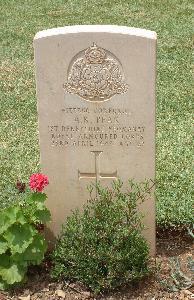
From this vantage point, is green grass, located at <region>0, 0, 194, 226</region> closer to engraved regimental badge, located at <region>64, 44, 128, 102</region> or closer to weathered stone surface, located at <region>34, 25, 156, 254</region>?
weathered stone surface, located at <region>34, 25, 156, 254</region>

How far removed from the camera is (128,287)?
4.42 m

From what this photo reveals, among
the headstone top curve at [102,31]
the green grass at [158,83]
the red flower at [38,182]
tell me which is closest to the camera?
the headstone top curve at [102,31]

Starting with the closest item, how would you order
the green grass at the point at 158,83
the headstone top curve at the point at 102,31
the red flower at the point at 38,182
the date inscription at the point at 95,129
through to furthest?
1. the headstone top curve at the point at 102,31
2. the red flower at the point at 38,182
3. the date inscription at the point at 95,129
4. the green grass at the point at 158,83

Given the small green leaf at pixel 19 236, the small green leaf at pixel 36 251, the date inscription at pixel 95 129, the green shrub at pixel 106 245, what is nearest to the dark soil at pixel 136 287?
the green shrub at pixel 106 245

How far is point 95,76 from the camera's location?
4.25 meters

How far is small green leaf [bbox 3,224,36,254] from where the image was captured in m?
4.14

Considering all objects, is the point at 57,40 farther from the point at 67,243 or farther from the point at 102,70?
the point at 67,243

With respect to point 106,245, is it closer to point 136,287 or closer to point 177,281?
point 136,287

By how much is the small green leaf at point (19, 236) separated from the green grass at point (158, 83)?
816 mm

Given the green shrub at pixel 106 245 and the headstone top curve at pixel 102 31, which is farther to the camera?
the green shrub at pixel 106 245

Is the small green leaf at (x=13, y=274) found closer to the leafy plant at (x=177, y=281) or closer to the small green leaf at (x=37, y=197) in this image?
the small green leaf at (x=37, y=197)

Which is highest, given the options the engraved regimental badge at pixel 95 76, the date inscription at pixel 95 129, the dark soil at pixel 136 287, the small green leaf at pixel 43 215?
the engraved regimental badge at pixel 95 76

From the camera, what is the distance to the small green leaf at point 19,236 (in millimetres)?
4141

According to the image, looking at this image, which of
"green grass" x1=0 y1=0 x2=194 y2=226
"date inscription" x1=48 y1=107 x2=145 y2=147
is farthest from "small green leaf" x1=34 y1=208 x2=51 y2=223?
"green grass" x1=0 y1=0 x2=194 y2=226
